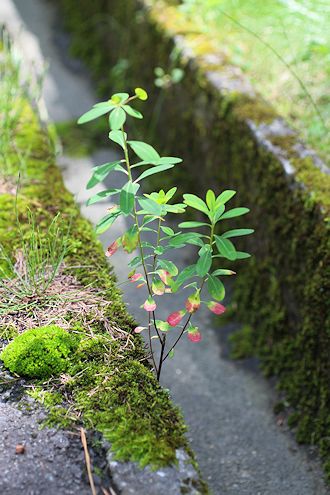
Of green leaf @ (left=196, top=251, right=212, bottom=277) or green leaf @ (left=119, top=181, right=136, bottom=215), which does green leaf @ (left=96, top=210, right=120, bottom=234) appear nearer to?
green leaf @ (left=119, top=181, right=136, bottom=215)

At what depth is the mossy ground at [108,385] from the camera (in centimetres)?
160

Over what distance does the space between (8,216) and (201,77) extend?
2.20m

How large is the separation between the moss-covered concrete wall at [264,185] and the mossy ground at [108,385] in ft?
3.83

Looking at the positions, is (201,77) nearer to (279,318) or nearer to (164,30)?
(164,30)

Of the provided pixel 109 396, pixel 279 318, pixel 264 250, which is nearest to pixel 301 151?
pixel 264 250

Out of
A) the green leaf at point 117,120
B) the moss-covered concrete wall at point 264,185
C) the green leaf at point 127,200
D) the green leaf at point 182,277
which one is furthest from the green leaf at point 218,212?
the moss-covered concrete wall at point 264,185

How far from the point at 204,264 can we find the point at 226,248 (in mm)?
83

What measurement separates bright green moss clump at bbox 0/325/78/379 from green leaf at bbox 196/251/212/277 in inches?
17.9

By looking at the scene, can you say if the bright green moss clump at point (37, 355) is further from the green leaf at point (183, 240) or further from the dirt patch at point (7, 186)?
the dirt patch at point (7, 186)

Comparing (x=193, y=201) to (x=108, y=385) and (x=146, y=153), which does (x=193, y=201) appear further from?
(x=108, y=385)

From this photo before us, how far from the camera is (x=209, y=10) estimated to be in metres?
4.95

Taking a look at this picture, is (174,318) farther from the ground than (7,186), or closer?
farther from the ground

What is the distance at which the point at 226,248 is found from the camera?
185cm

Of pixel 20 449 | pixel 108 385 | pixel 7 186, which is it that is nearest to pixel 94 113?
pixel 108 385
